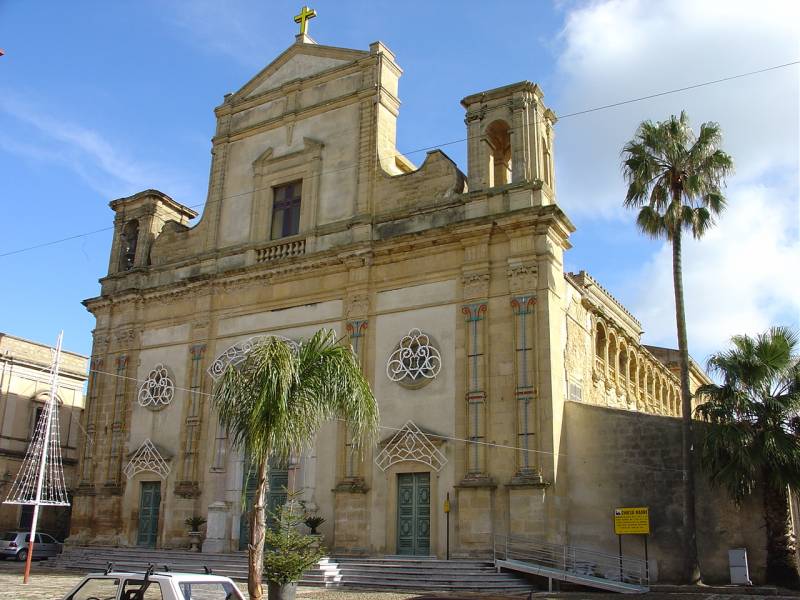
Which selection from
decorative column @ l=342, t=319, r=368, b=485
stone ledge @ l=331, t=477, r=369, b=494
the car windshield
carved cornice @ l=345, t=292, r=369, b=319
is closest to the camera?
the car windshield

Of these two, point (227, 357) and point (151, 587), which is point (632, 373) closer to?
point (227, 357)

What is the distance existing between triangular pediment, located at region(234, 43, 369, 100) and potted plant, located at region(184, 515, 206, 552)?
1493cm

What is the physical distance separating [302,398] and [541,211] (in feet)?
33.4

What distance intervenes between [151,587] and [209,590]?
0.62 meters

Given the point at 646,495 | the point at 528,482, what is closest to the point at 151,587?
the point at 528,482

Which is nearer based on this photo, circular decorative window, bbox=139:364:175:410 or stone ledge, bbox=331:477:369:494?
stone ledge, bbox=331:477:369:494

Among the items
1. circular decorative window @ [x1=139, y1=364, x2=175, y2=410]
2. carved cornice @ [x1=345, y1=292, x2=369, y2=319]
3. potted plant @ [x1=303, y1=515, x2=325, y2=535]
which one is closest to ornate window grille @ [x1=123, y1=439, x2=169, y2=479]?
circular decorative window @ [x1=139, y1=364, x2=175, y2=410]

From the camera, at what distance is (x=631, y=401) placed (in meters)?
31.4

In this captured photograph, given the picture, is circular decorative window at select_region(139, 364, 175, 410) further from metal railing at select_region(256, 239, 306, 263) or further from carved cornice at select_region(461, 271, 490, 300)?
carved cornice at select_region(461, 271, 490, 300)

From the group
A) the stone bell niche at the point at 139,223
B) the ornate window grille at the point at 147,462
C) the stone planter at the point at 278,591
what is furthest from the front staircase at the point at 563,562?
the stone bell niche at the point at 139,223

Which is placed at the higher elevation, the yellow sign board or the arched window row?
the arched window row

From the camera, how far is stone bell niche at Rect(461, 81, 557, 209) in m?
22.9

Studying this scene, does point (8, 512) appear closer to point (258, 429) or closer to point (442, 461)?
point (442, 461)

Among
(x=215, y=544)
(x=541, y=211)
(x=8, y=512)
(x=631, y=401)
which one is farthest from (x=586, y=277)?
(x=8, y=512)
